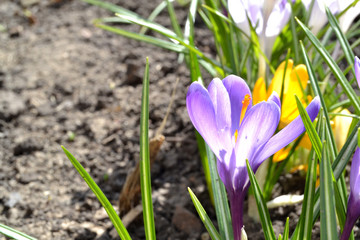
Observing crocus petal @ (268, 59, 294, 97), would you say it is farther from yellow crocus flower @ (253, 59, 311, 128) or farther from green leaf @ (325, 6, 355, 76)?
green leaf @ (325, 6, 355, 76)

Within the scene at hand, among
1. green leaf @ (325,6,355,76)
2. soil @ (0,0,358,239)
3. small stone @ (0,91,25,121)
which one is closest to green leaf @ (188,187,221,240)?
soil @ (0,0,358,239)

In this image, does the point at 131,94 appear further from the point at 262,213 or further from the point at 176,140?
the point at 262,213

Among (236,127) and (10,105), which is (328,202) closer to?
(236,127)

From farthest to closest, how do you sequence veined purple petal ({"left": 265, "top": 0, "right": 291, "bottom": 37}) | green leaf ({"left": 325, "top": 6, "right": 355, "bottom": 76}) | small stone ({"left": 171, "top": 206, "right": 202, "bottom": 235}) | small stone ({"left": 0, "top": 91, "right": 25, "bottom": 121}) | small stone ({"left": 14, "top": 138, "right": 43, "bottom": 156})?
small stone ({"left": 0, "top": 91, "right": 25, "bottom": 121}), small stone ({"left": 14, "top": 138, "right": 43, "bottom": 156}), small stone ({"left": 171, "top": 206, "right": 202, "bottom": 235}), veined purple petal ({"left": 265, "top": 0, "right": 291, "bottom": 37}), green leaf ({"left": 325, "top": 6, "right": 355, "bottom": 76})

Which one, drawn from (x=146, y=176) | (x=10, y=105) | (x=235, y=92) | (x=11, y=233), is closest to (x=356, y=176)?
(x=235, y=92)

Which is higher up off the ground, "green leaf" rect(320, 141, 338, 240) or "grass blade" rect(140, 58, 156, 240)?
"green leaf" rect(320, 141, 338, 240)

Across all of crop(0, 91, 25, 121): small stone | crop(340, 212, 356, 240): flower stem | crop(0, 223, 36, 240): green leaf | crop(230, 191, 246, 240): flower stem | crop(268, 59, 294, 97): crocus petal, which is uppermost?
crop(268, 59, 294, 97): crocus petal

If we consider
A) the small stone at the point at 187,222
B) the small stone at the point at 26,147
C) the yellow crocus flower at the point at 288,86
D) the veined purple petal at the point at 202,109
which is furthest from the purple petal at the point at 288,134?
the small stone at the point at 26,147
